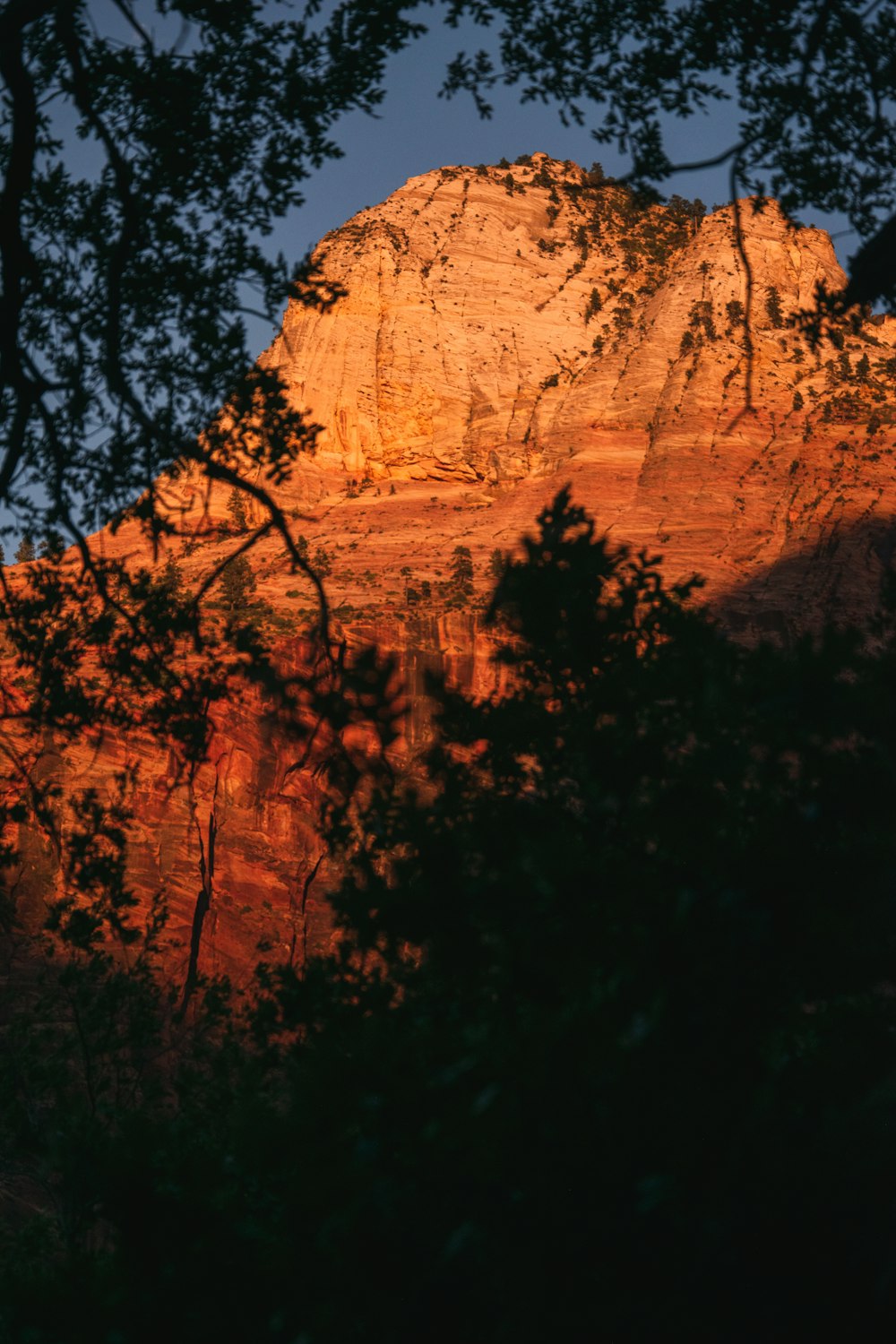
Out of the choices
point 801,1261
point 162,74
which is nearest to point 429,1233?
point 801,1261

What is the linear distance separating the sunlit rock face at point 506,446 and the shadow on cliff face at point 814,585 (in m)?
0.13

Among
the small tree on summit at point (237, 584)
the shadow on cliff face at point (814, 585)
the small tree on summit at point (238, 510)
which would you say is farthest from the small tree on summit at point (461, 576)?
the small tree on summit at point (238, 510)

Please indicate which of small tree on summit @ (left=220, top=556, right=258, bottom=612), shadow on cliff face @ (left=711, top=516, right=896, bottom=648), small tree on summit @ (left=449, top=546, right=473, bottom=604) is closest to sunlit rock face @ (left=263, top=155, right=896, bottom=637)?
shadow on cliff face @ (left=711, top=516, right=896, bottom=648)

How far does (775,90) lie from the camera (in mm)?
9117

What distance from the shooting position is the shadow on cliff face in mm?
51562

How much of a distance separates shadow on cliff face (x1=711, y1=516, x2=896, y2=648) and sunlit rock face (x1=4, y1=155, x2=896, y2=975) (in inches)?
5.0

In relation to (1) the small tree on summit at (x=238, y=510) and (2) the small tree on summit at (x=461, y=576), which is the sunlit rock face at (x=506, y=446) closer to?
(2) the small tree on summit at (x=461, y=576)

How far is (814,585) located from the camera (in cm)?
5378

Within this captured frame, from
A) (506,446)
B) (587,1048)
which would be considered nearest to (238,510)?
(587,1048)

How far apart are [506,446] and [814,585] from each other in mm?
23415

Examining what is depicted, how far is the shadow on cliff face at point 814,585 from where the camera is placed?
51562 millimetres

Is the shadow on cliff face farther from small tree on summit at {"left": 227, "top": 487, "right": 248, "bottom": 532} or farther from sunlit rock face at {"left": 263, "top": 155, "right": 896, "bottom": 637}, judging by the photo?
small tree on summit at {"left": 227, "top": 487, "right": 248, "bottom": 532}

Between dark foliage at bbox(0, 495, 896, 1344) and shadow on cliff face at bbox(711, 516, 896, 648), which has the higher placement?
shadow on cliff face at bbox(711, 516, 896, 648)

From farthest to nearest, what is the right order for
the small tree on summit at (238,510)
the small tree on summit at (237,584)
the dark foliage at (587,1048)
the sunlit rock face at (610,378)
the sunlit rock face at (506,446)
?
1. the sunlit rock face at (610,378)
2. the small tree on summit at (237,584)
3. the sunlit rock face at (506,446)
4. the small tree on summit at (238,510)
5. the dark foliage at (587,1048)
